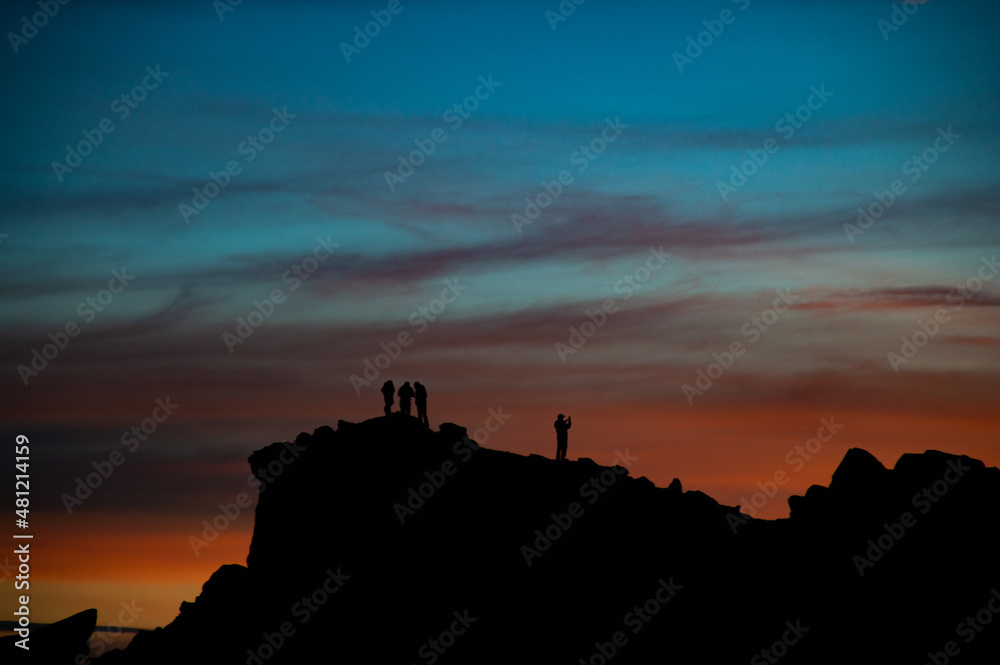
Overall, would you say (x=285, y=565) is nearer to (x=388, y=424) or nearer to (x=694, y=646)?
(x=388, y=424)

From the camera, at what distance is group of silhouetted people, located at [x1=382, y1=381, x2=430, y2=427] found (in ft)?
191

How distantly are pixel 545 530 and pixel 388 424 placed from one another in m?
9.66

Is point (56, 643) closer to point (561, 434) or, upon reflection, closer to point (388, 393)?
point (388, 393)

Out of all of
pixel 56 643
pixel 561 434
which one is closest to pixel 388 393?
pixel 561 434

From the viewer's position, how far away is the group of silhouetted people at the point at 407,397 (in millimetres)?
58125

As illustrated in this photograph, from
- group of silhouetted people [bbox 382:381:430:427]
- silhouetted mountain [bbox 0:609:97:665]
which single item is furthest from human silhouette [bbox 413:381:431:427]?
silhouetted mountain [bbox 0:609:97:665]

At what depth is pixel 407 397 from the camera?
58.3 meters

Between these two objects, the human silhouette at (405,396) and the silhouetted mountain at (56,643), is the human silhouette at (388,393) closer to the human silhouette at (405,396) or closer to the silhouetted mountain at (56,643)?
the human silhouette at (405,396)

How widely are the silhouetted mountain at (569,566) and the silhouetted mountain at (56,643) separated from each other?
1543 cm

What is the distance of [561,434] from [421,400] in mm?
7272

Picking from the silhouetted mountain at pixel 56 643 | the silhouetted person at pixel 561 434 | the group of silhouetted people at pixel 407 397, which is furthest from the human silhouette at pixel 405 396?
the silhouetted mountain at pixel 56 643

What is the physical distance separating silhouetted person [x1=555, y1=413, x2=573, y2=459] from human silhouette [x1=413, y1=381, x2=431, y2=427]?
22.2ft

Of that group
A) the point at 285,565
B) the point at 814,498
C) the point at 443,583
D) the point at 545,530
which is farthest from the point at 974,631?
the point at 285,565

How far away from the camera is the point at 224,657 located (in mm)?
56594
